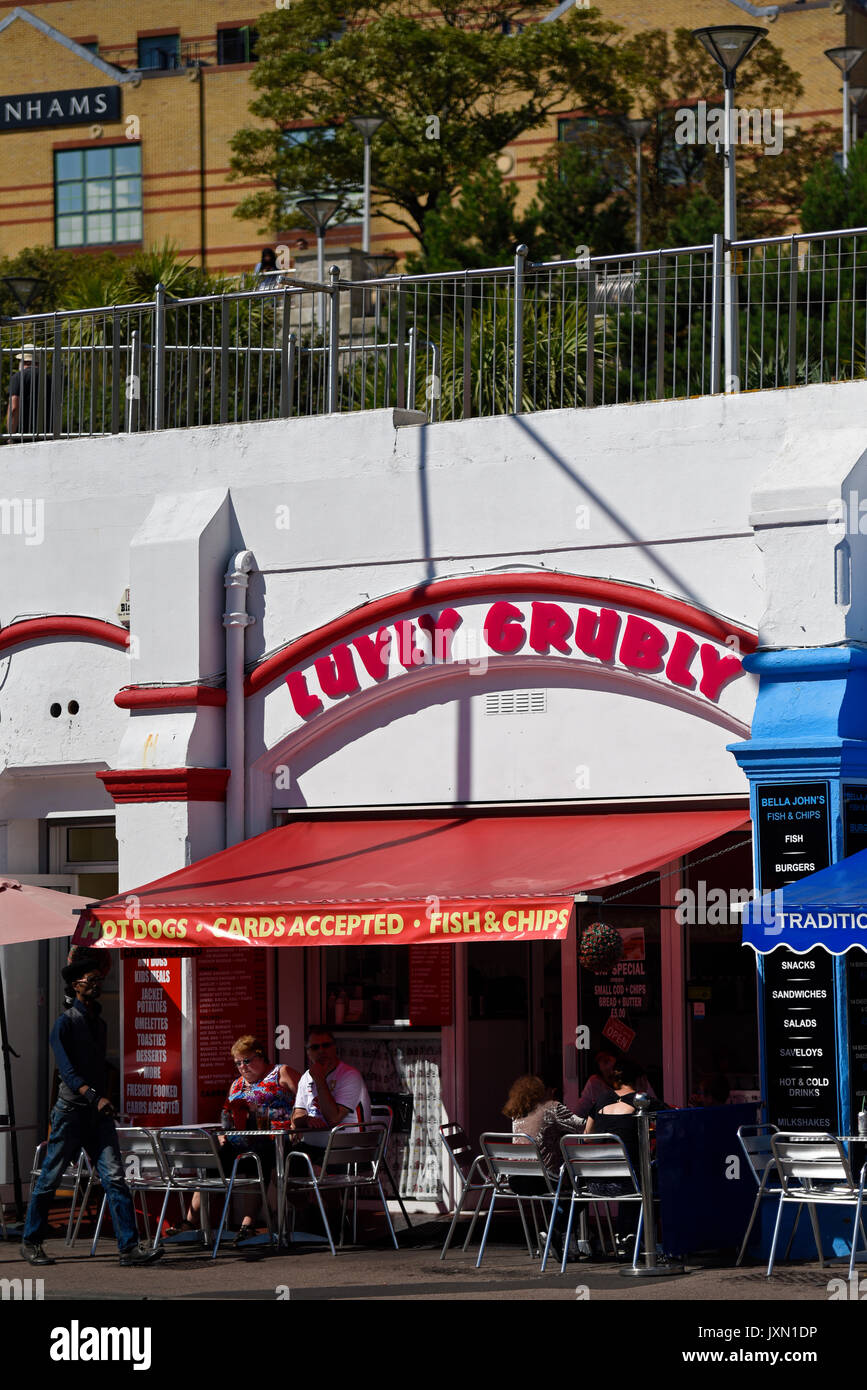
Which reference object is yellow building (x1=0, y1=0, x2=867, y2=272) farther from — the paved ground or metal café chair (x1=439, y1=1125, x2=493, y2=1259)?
the paved ground

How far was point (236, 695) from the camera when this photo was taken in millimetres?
15094

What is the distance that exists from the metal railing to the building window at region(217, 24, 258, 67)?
28.6 metres

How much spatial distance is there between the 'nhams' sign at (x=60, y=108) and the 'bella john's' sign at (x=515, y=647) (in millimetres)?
32767

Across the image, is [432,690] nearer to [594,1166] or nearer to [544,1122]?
[544,1122]

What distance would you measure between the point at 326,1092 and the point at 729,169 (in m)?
6.35

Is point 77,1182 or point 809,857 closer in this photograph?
point 809,857

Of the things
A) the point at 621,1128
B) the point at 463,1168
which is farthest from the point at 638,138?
the point at 621,1128

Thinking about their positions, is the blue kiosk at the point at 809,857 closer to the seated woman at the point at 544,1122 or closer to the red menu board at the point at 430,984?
the seated woman at the point at 544,1122

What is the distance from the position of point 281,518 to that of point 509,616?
1.83 m

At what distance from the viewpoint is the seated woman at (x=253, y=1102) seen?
13492 mm

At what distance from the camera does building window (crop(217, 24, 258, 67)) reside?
44906 millimetres

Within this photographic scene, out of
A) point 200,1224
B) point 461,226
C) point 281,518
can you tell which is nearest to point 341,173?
point 461,226

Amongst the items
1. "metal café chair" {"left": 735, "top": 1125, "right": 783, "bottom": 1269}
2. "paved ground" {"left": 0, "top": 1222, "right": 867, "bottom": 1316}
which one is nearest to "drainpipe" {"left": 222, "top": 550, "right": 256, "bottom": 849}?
"paved ground" {"left": 0, "top": 1222, "right": 867, "bottom": 1316}

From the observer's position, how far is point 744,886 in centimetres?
1378
